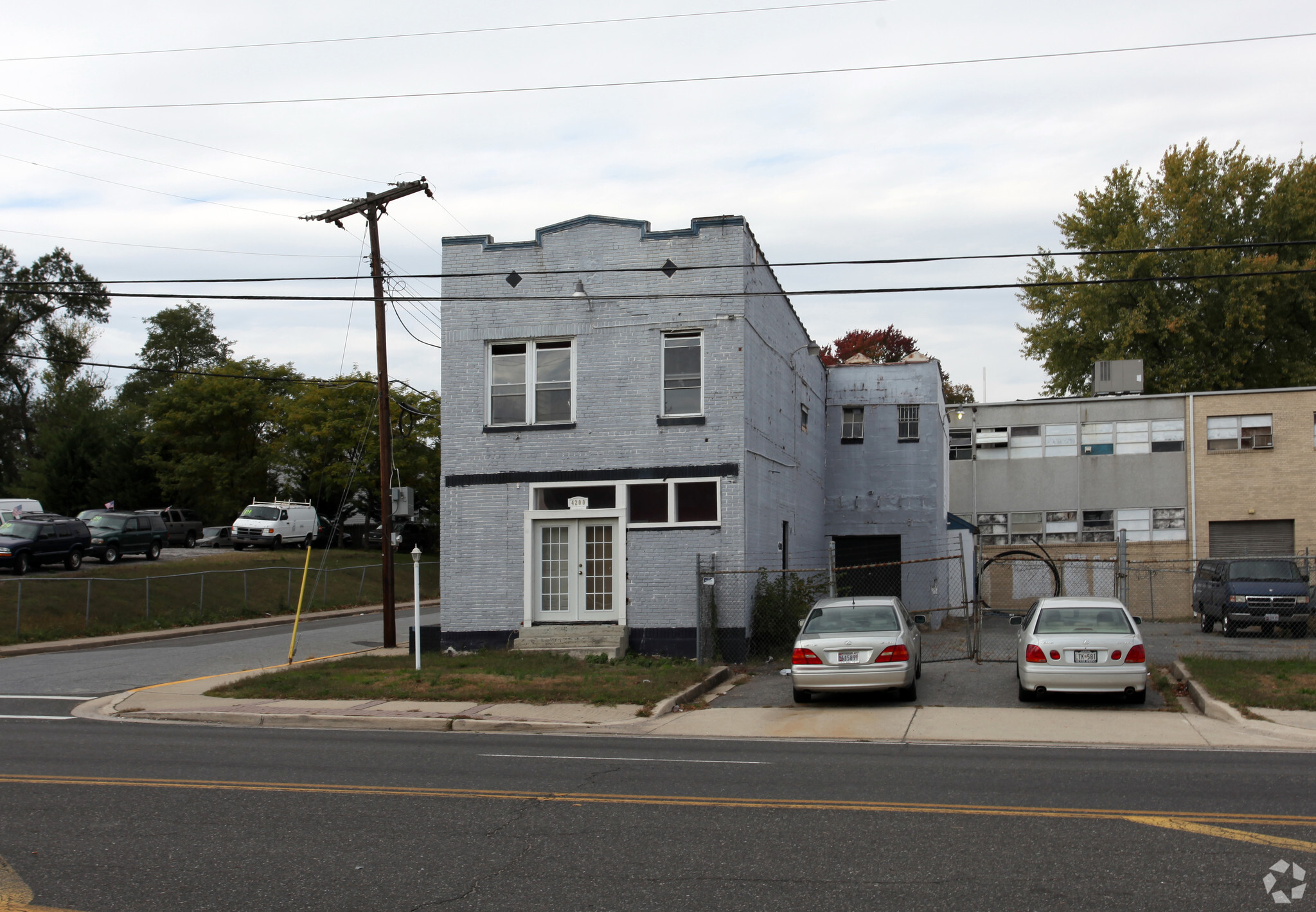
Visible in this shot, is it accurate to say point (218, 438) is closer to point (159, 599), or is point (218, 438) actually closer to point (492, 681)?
point (159, 599)

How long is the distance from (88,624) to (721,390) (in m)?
20.5

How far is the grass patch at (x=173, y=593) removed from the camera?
3028 centimetres

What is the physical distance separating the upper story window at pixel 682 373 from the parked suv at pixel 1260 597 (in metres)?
11.0

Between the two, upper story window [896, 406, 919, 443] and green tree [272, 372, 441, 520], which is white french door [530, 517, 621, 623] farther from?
green tree [272, 372, 441, 520]

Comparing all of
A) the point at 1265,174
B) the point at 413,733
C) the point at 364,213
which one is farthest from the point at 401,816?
the point at 1265,174

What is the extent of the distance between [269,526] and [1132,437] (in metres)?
34.5

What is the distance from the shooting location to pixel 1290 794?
8.78m

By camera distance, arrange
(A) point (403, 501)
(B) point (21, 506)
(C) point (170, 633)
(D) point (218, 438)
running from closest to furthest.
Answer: (A) point (403, 501)
(C) point (170, 633)
(B) point (21, 506)
(D) point (218, 438)

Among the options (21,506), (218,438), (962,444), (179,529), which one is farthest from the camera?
(218,438)

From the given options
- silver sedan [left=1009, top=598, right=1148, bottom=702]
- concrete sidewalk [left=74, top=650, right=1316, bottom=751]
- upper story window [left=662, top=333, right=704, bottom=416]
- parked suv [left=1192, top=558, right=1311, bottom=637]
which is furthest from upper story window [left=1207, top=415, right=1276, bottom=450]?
concrete sidewalk [left=74, top=650, right=1316, bottom=751]

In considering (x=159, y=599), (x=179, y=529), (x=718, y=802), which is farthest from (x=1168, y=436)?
(x=179, y=529)

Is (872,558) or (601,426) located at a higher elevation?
(601,426)

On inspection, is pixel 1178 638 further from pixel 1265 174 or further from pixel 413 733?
pixel 1265 174

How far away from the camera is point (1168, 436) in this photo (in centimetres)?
3909
